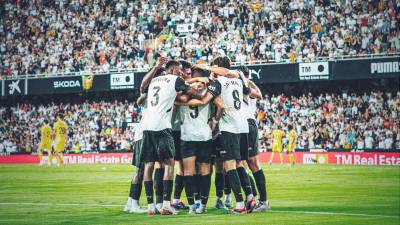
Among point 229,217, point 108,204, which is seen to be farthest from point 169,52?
point 229,217

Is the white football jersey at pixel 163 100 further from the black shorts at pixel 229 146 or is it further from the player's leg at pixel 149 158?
the black shorts at pixel 229 146

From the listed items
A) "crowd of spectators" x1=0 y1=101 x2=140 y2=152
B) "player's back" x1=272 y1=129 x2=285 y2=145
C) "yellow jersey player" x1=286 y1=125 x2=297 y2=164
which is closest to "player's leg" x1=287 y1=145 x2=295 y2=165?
"yellow jersey player" x1=286 y1=125 x2=297 y2=164

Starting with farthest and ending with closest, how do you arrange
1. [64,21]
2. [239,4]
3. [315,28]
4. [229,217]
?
1. [64,21]
2. [239,4]
3. [315,28]
4. [229,217]

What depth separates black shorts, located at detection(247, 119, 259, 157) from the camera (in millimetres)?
13836

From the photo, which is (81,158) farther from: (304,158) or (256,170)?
(256,170)

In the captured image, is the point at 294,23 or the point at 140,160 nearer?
the point at 140,160

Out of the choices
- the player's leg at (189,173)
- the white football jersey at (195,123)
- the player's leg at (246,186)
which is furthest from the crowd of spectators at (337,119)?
the player's leg at (189,173)

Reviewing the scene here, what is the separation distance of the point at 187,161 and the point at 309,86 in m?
30.2

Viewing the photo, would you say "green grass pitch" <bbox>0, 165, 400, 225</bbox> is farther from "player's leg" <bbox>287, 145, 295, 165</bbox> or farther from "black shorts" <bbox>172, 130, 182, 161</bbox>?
"player's leg" <bbox>287, 145, 295, 165</bbox>

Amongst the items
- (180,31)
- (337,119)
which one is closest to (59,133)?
(180,31)

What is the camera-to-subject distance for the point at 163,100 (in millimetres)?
12852

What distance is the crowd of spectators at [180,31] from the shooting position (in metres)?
39.7

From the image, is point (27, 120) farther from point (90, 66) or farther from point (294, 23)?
point (294, 23)

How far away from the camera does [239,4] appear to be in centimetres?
4444
